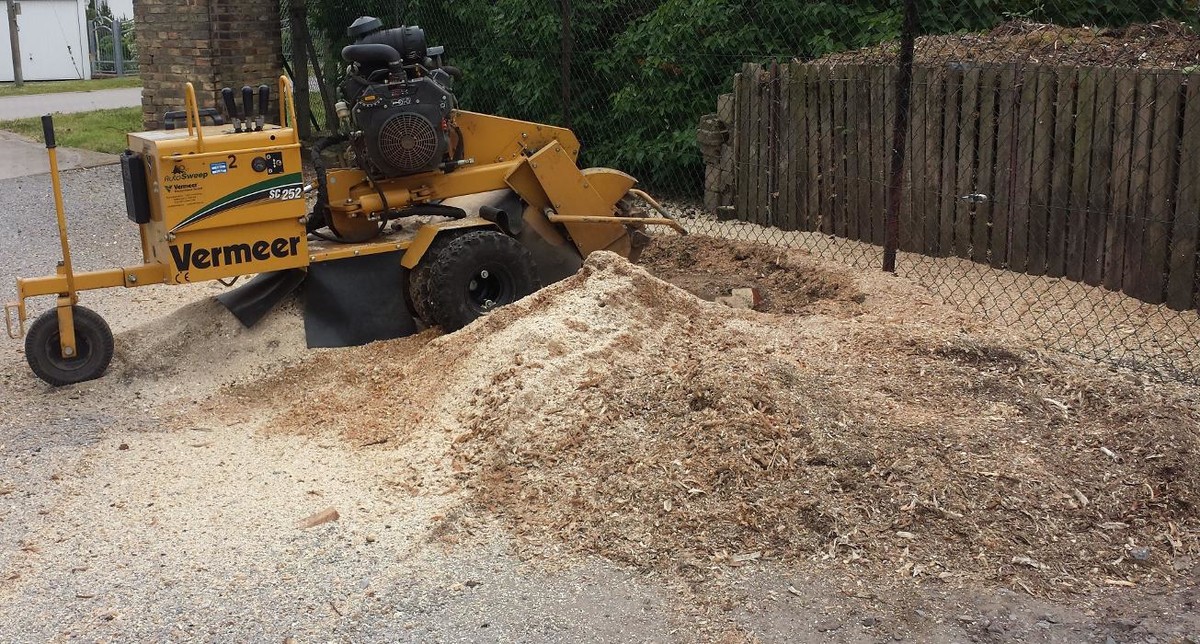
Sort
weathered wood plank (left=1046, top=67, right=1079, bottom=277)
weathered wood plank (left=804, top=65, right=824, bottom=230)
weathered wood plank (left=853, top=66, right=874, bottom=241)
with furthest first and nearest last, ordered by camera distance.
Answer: weathered wood plank (left=804, top=65, right=824, bottom=230) → weathered wood plank (left=853, top=66, right=874, bottom=241) → weathered wood plank (left=1046, top=67, right=1079, bottom=277)

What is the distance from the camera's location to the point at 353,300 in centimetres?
719

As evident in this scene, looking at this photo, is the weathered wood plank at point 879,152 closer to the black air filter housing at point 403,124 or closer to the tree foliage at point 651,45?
the tree foliage at point 651,45

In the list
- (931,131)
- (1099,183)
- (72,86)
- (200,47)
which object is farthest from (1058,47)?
(72,86)

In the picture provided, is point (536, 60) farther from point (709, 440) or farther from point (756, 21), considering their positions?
point (709, 440)

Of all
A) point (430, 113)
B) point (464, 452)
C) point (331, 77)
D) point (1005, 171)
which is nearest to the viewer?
point (464, 452)

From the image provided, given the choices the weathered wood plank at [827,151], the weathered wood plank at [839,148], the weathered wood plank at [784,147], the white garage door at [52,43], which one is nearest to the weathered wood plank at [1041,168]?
the weathered wood plank at [839,148]

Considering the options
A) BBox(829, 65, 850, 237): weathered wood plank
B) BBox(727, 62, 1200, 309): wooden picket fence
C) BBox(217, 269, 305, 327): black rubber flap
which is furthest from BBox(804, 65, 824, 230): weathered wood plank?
BBox(217, 269, 305, 327): black rubber flap

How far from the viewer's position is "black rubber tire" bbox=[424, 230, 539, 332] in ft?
23.1

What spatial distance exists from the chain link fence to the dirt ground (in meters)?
1.35

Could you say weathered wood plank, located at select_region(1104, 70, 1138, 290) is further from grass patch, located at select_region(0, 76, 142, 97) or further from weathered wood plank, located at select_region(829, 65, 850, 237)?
grass patch, located at select_region(0, 76, 142, 97)

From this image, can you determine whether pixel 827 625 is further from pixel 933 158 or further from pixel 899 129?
pixel 933 158

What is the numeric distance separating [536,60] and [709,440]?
7702mm

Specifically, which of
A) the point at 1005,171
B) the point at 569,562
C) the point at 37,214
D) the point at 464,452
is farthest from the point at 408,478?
the point at 37,214

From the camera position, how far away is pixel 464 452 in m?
5.35
